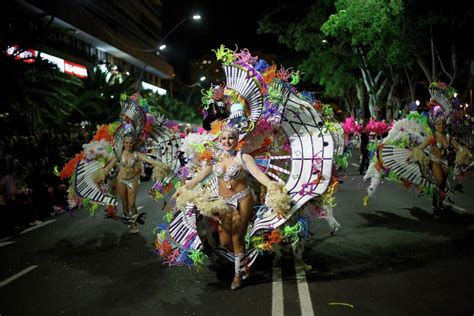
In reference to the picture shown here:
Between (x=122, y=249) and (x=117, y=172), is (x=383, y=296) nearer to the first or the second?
(x=122, y=249)

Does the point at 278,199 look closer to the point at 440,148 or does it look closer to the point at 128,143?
the point at 128,143

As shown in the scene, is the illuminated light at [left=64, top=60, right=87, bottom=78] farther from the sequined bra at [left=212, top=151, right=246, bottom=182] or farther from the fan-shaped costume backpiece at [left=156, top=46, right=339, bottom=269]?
the sequined bra at [left=212, top=151, right=246, bottom=182]

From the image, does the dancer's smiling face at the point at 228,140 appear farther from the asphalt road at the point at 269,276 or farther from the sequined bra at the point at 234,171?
the asphalt road at the point at 269,276

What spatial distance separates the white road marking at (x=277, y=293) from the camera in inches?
219

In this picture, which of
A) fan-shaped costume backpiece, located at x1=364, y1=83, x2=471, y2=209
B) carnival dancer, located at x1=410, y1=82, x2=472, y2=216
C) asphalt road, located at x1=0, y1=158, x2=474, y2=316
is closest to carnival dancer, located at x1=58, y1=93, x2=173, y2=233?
asphalt road, located at x1=0, y1=158, x2=474, y2=316

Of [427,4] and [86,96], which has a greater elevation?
[427,4]

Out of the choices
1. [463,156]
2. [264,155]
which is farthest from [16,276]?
[463,156]

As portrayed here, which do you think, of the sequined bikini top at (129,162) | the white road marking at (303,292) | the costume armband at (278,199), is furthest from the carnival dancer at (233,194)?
the sequined bikini top at (129,162)

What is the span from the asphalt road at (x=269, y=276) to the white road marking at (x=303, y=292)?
0.01 m

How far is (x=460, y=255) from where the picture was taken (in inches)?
297

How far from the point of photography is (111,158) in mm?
10281

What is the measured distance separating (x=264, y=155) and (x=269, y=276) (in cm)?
165

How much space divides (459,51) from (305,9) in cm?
1142

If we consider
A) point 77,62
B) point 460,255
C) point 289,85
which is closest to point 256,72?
point 289,85
